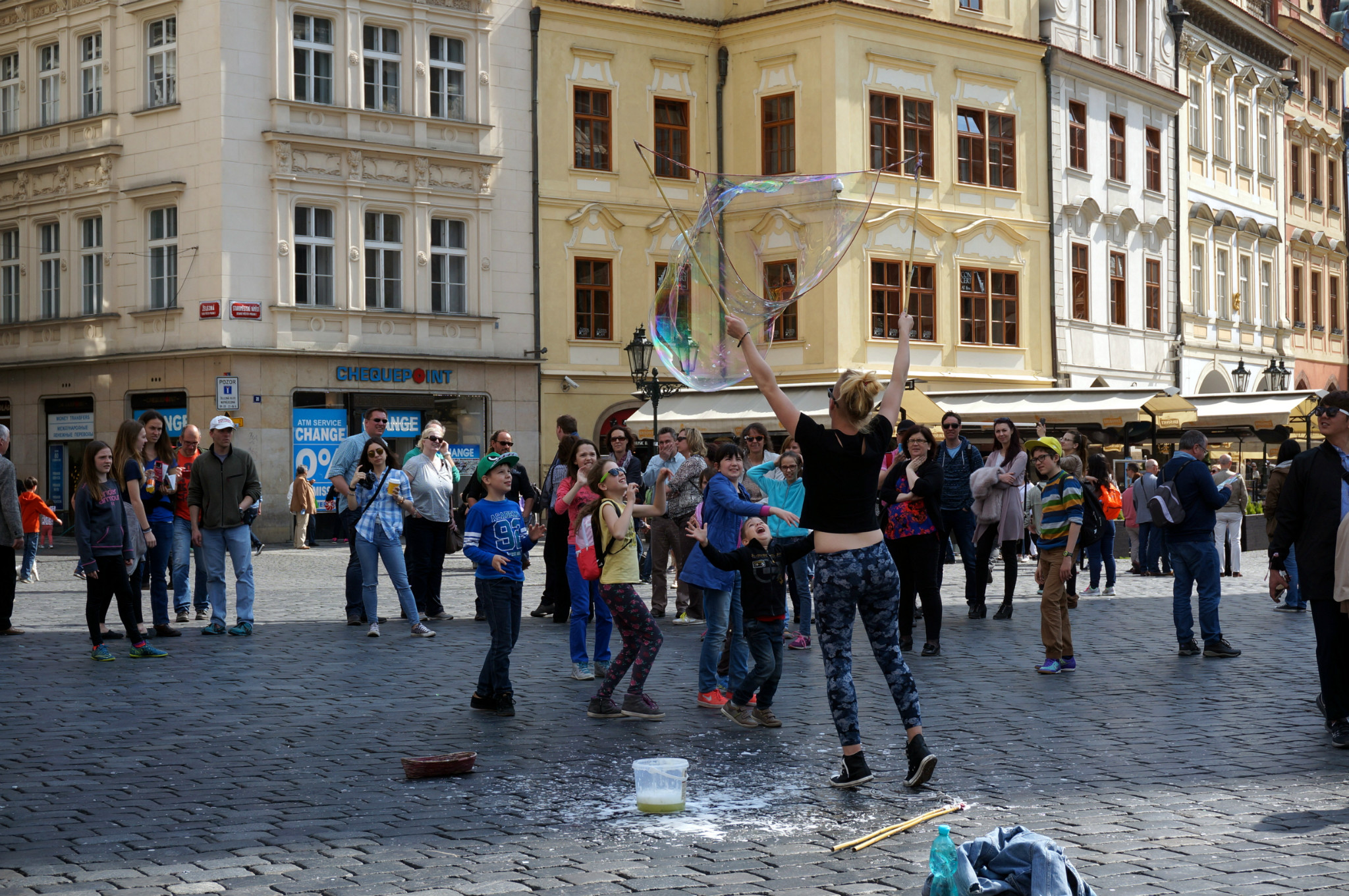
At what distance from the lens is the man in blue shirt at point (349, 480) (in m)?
14.9

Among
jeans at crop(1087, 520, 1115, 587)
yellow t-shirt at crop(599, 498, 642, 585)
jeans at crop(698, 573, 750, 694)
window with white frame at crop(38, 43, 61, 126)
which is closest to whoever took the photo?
yellow t-shirt at crop(599, 498, 642, 585)

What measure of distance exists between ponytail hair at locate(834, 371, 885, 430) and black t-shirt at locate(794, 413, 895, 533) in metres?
0.06

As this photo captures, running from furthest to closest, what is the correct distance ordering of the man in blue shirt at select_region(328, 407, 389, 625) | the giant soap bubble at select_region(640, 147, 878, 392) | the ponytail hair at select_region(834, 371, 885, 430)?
the man in blue shirt at select_region(328, 407, 389, 625) < the giant soap bubble at select_region(640, 147, 878, 392) < the ponytail hair at select_region(834, 371, 885, 430)

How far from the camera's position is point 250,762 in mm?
8102

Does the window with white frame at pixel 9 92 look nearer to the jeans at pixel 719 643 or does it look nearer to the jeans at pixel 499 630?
the jeans at pixel 499 630

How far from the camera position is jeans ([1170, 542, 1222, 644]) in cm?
1272

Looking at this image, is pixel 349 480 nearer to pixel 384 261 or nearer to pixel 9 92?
pixel 384 261

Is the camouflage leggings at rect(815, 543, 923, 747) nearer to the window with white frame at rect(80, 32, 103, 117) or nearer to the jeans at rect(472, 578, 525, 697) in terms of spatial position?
the jeans at rect(472, 578, 525, 697)

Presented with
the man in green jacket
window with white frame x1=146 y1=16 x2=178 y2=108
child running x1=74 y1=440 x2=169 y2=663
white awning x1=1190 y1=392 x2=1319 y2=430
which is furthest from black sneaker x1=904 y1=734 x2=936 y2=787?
window with white frame x1=146 y1=16 x2=178 y2=108

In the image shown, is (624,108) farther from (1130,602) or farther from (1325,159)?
(1325,159)

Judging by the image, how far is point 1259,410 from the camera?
3000 centimetres

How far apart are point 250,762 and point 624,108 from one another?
29614 mm

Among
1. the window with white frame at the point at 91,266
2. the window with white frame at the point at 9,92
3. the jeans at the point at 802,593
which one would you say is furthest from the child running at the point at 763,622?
the window with white frame at the point at 9,92

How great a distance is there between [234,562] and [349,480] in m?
1.42
